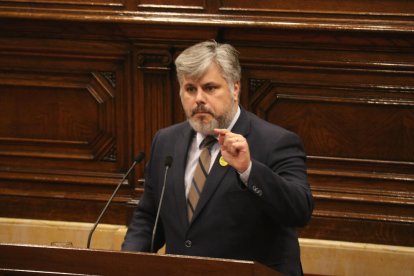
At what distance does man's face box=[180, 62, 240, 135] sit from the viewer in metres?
3.49

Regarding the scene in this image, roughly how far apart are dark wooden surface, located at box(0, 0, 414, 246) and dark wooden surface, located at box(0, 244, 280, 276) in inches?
89.2

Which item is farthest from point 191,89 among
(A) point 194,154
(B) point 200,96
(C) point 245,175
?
(C) point 245,175

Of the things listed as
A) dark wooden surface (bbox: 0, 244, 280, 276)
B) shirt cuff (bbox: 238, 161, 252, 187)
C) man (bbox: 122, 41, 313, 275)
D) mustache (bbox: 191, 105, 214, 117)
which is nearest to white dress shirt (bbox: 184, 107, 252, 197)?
man (bbox: 122, 41, 313, 275)

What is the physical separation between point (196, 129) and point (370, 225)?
5.98 feet

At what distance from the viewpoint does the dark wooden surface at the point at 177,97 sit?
5.00 m

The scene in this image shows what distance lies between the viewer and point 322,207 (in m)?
5.11

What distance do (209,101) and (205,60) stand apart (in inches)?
6.0

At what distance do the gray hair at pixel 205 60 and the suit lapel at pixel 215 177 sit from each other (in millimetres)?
162

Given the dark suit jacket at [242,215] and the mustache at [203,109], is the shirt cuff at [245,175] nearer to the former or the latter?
the dark suit jacket at [242,215]

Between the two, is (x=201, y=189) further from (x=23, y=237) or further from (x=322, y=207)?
(x=23, y=237)

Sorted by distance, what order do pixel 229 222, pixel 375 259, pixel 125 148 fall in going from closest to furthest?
1. pixel 229 222
2. pixel 375 259
3. pixel 125 148

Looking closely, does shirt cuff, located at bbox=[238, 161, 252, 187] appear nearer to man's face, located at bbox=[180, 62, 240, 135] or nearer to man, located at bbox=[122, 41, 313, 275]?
man, located at bbox=[122, 41, 313, 275]

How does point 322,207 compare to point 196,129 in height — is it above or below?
below

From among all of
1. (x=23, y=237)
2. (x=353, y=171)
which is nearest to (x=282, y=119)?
(x=353, y=171)
